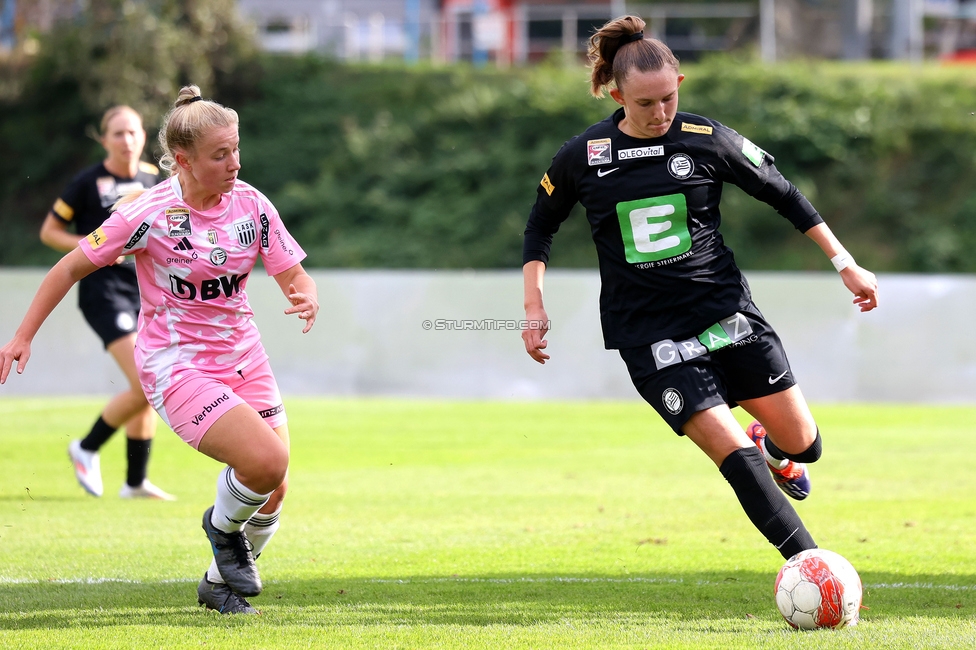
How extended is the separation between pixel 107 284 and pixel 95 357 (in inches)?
308

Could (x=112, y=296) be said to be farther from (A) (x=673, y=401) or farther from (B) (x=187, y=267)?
(A) (x=673, y=401)

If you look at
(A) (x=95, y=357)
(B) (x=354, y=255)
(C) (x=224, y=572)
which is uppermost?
(C) (x=224, y=572)

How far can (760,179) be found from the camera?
4.59 m

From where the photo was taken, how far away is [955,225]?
71.4ft

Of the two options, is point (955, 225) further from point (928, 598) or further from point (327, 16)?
point (928, 598)

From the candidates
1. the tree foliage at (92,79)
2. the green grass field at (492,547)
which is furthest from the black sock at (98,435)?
the tree foliage at (92,79)

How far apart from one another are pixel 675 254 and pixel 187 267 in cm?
190

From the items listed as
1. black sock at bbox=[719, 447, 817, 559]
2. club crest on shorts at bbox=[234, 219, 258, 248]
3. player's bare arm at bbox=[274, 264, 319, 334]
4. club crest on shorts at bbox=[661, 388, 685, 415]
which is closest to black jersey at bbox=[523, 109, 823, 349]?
club crest on shorts at bbox=[661, 388, 685, 415]

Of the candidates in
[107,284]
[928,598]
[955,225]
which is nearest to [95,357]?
[107,284]

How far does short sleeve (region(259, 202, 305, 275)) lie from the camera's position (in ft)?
15.1

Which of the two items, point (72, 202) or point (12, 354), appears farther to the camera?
point (72, 202)

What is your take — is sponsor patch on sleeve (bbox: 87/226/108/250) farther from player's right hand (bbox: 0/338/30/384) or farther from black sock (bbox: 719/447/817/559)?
black sock (bbox: 719/447/817/559)

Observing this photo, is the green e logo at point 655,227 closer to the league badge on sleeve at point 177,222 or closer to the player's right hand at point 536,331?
the player's right hand at point 536,331

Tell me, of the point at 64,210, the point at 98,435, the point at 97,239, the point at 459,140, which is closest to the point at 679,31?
the point at 459,140
